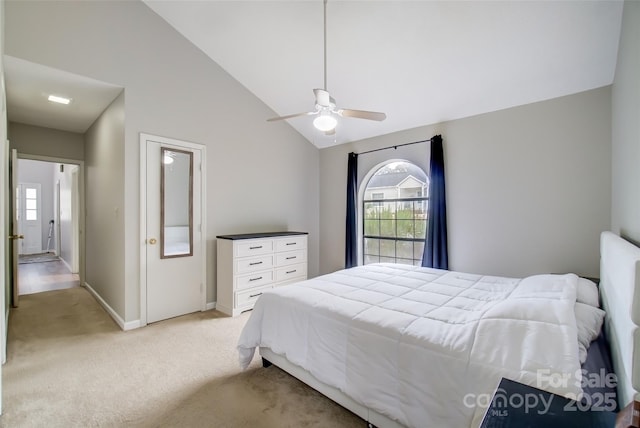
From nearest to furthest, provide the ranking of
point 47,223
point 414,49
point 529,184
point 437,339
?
point 437,339 → point 414,49 → point 529,184 → point 47,223

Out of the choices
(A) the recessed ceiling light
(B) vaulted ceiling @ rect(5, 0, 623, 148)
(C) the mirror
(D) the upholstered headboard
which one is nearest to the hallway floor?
(B) vaulted ceiling @ rect(5, 0, 623, 148)

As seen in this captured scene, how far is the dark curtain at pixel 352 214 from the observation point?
15.3 feet

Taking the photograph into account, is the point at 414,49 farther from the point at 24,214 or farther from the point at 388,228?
the point at 24,214

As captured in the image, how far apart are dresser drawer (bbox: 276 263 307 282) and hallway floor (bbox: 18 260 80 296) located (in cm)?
370

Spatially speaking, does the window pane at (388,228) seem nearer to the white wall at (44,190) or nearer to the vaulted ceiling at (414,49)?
the vaulted ceiling at (414,49)

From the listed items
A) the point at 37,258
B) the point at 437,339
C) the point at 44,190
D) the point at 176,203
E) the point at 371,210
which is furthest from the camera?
the point at 44,190

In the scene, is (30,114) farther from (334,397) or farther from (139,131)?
(334,397)

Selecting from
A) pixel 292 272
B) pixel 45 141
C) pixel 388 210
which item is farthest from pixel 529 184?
pixel 45 141

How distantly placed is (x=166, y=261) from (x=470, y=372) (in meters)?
3.37

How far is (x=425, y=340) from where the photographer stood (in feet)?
4.72

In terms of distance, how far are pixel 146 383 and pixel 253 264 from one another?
1798 millimetres

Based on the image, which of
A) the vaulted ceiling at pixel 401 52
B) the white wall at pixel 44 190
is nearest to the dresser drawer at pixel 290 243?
the vaulted ceiling at pixel 401 52

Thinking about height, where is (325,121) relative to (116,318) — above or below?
above

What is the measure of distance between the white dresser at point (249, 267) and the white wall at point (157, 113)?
0.88 ft
